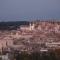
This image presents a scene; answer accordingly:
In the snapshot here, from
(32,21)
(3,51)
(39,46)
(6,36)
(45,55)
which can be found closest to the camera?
(45,55)

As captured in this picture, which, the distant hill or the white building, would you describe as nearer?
the distant hill

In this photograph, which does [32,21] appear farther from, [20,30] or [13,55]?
[13,55]

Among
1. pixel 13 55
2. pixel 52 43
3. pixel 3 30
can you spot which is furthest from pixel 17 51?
pixel 3 30

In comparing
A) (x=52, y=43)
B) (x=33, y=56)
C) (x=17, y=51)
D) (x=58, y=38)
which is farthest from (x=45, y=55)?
(x=58, y=38)

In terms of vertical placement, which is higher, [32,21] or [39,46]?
[32,21]

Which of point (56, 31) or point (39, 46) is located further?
point (56, 31)

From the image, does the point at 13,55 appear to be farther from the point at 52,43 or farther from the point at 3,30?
the point at 3,30

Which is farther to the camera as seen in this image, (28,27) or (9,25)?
(28,27)

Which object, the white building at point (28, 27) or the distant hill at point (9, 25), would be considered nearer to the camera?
the distant hill at point (9, 25)

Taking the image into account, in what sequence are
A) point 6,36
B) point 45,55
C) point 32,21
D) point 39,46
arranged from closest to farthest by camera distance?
1. point 45,55
2. point 39,46
3. point 6,36
4. point 32,21
